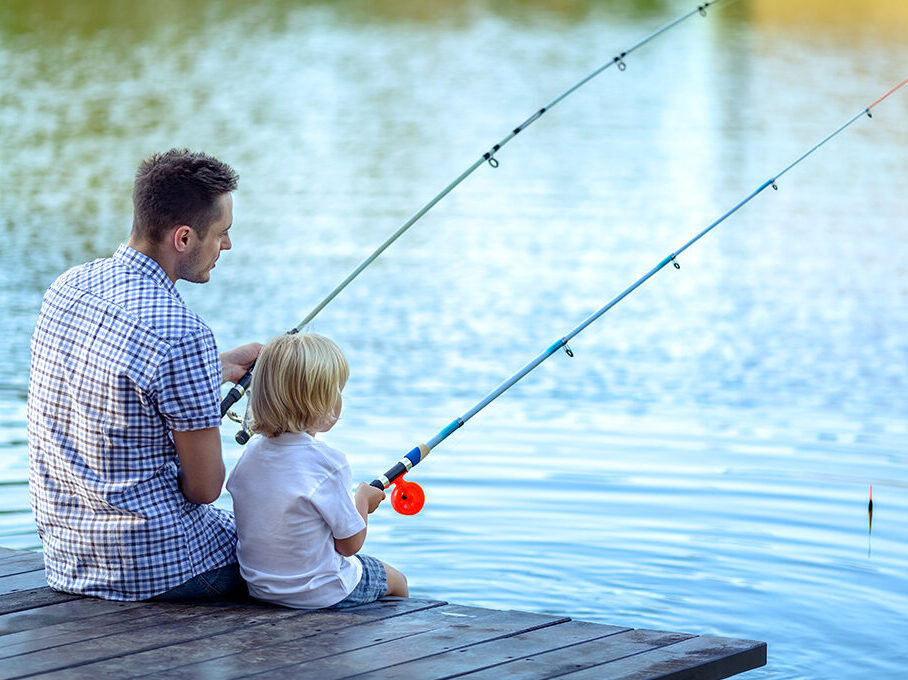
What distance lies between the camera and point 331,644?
3117mm

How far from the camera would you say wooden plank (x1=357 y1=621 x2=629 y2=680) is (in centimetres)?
295

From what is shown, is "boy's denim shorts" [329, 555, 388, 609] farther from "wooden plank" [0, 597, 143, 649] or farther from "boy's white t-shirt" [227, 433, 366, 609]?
"wooden plank" [0, 597, 143, 649]

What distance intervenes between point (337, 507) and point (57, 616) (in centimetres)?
64

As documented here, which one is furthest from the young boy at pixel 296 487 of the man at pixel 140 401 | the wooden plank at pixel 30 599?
the wooden plank at pixel 30 599

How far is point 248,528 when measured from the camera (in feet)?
11.0

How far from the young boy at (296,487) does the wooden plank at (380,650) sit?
0.22 meters

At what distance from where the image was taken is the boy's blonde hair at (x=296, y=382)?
10.6 ft

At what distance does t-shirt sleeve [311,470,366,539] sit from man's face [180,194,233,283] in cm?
51

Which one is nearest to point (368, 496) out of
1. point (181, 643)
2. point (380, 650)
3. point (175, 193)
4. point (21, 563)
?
point (380, 650)

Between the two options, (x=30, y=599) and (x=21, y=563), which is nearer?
(x=30, y=599)

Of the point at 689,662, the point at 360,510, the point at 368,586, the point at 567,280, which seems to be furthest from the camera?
the point at 567,280

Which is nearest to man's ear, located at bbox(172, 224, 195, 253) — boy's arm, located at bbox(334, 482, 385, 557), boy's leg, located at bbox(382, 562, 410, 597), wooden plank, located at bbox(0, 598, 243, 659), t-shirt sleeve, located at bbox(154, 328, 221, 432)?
t-shirt sleeve, located at bbox(154, 328, 221, 432)

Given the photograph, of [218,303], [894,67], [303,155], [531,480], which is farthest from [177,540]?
[894,67]

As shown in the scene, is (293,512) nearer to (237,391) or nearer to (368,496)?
(368,496)
